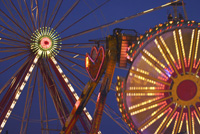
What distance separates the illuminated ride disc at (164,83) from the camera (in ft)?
45.3

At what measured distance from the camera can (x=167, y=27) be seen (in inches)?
535

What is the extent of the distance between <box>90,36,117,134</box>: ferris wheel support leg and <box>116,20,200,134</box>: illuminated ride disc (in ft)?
4.02

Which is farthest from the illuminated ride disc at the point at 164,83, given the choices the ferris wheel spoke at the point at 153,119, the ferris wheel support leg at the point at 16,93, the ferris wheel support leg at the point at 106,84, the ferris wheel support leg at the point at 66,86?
the ferris wheel support leg at the point at 16,93

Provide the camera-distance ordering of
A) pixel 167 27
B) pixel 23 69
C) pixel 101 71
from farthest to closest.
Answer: pixel 23 69, pixel 101 71, pixel 167 27

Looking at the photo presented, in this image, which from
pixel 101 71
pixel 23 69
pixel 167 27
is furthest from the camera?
pixel 23 69

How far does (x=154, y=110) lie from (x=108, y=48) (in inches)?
141

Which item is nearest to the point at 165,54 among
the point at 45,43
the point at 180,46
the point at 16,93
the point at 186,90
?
the point at 180,46

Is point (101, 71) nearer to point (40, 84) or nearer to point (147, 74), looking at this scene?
point (147, 74)

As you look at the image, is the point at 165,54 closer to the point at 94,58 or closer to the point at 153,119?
the point at 153,119

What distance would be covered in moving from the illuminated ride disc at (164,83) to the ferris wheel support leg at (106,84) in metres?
1.23

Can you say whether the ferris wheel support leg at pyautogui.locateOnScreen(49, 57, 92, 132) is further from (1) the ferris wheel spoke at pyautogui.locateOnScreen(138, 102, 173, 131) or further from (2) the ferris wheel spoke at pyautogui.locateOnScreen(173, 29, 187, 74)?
(2) the ferris wheel spoke at pyautogui.locateOnScreen(173, 29, 187, 74)

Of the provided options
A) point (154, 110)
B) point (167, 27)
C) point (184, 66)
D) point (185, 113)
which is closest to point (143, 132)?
point (154, 110)

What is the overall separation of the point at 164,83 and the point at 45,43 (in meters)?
7.52

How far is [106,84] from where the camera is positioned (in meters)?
15.1
